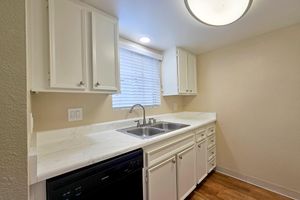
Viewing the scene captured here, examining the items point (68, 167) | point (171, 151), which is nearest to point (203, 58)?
point (171, 151)

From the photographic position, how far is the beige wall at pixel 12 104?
0.41m

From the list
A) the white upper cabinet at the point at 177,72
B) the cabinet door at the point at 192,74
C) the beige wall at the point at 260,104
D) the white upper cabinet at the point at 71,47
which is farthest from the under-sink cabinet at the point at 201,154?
the white upper cabinet at the point at 71,47

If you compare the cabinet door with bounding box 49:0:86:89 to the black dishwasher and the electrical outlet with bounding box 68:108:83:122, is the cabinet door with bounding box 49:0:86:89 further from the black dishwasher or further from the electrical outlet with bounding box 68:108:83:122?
the black dishwasher

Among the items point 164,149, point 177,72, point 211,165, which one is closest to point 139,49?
point 177,72

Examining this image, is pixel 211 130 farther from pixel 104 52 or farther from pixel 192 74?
pixel 104 52

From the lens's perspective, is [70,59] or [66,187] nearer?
[66,187]

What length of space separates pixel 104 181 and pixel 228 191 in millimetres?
1800

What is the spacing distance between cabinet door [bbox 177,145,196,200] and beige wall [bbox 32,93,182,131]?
0.86 meters

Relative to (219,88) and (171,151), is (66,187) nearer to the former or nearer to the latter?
(171,151)

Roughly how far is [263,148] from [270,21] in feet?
5.23

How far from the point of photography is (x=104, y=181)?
3.18 feet

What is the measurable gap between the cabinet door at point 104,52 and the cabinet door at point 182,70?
117 centimetres

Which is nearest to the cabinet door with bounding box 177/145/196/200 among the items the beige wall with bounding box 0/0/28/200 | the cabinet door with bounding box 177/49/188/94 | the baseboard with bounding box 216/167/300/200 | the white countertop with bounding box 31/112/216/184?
the white countertop with bounding box 31/112/216/184

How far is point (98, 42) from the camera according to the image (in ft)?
4.53
